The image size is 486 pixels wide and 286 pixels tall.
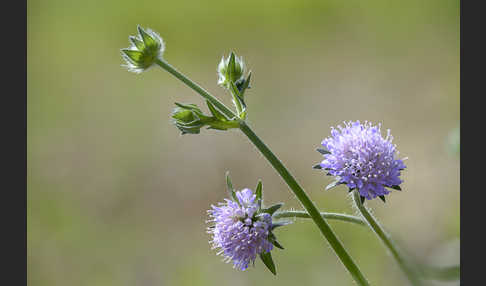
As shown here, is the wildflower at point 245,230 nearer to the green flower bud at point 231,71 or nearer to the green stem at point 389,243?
the green stem at point 389,243

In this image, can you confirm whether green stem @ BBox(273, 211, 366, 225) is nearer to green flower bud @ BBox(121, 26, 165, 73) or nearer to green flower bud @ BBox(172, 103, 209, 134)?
green flower bud @ BBox(172, 103, 209, 134)

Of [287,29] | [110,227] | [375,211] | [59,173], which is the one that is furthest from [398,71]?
[59,173]

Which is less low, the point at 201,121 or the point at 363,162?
the point at 201,121

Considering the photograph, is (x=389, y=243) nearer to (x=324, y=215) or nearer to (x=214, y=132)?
(x=324, y=215)

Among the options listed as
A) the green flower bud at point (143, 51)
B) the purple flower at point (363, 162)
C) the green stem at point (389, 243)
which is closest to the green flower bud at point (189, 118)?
the green flower bud at point (143, 51)

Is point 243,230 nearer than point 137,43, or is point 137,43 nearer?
point 243,230

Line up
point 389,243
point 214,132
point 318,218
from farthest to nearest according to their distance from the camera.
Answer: point 214,132 → point 389,243 → point 318,218

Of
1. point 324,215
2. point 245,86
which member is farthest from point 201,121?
point 324,215
